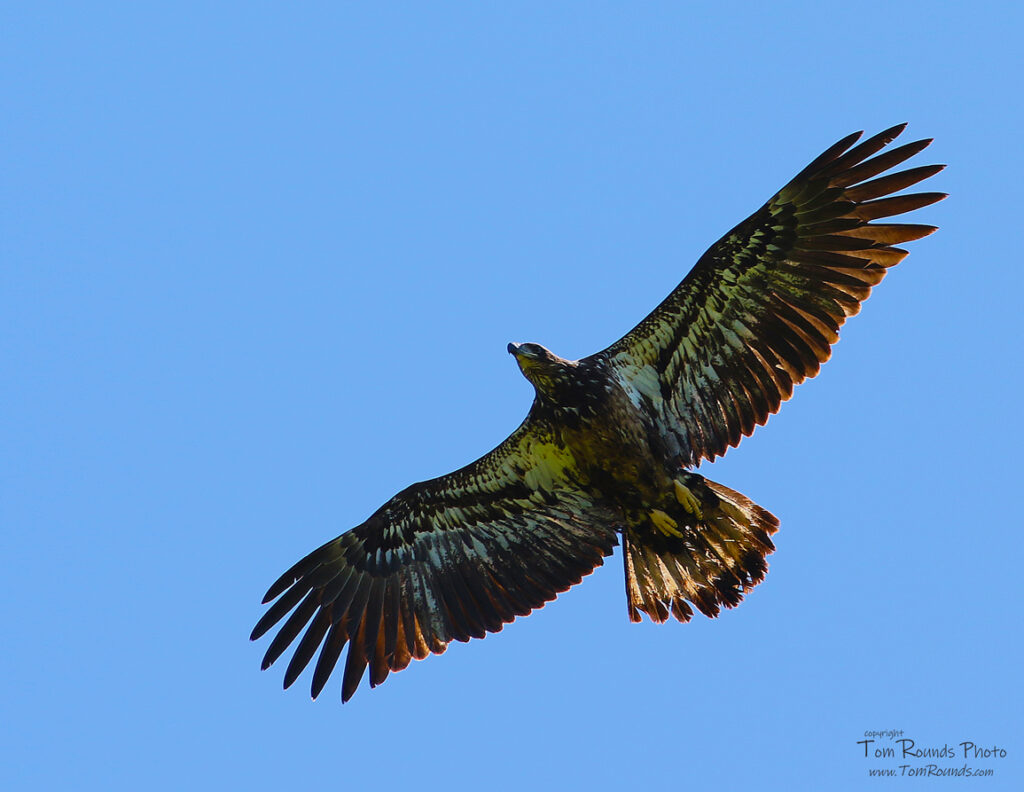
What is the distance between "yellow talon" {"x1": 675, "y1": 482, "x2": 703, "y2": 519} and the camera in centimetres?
1127

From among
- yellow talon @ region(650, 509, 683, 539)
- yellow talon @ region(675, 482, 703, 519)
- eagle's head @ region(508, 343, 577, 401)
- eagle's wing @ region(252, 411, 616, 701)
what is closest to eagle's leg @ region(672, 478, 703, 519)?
yellow talon @ region(675, 482, 703, 519)

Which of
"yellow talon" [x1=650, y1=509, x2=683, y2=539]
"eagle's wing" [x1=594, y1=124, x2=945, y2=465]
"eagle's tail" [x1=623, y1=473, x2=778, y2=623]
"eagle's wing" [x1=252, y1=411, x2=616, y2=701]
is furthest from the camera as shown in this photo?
"eagle's wing" [x1=252, y1=411, x2=616, y2=701]

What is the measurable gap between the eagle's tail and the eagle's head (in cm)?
145

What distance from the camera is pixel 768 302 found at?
11.2 metres

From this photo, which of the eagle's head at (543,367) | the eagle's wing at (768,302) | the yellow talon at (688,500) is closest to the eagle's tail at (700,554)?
the yellow talon at (688,500)

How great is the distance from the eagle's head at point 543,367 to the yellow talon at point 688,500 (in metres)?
1.44

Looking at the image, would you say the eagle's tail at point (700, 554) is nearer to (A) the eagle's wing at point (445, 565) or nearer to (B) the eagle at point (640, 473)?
(B) the eagle at point (640, 473)

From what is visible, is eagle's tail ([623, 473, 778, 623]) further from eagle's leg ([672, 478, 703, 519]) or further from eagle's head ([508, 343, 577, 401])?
eagle's head ([508, 343, 577, 401])

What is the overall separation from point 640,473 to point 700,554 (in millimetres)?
982

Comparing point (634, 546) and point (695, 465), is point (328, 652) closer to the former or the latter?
point (634, 546)

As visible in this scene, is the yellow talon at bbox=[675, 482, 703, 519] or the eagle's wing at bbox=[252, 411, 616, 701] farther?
the eagle's wing at bbox=[252, 411, 616, 701]

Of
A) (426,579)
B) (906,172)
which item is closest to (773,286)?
(906,172)

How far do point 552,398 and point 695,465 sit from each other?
4.92 feet

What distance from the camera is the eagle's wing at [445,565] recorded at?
1204 centimetres
